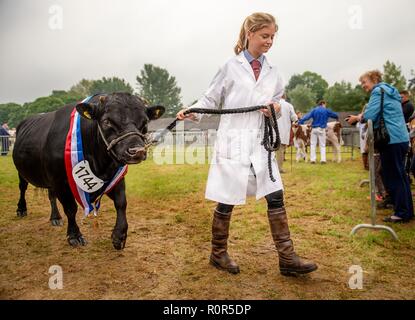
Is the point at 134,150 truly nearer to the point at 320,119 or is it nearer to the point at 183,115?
the point at 183,115

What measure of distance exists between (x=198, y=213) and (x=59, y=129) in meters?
2.80

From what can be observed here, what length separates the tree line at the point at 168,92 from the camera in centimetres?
5869

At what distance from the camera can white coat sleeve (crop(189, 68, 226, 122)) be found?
10.6ft

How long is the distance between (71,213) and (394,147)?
4368 millimetres

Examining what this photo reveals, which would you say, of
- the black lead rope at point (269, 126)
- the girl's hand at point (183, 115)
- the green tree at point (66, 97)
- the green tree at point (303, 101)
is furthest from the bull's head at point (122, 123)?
the green tree at point (303, 101)

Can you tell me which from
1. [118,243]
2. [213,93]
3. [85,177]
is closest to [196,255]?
[118,243]

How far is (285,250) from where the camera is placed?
3.11 meters

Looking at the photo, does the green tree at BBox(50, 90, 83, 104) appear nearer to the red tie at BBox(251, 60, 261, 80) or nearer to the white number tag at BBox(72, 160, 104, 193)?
the white number tag at BBox(72, 160, 104, 193)

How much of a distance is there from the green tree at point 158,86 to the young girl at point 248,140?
89.8m

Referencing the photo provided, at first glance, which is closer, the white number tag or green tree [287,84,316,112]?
the white number tag

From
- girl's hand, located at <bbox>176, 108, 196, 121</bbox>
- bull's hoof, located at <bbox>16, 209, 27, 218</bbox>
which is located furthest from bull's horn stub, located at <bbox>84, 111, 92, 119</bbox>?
bull's hoof, located at <bbox>16, 209, 27, 218</bbox>

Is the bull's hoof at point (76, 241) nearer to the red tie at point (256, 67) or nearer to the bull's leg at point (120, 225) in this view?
the bull's leg at point (120, 225)

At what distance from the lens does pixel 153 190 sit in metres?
8.50
